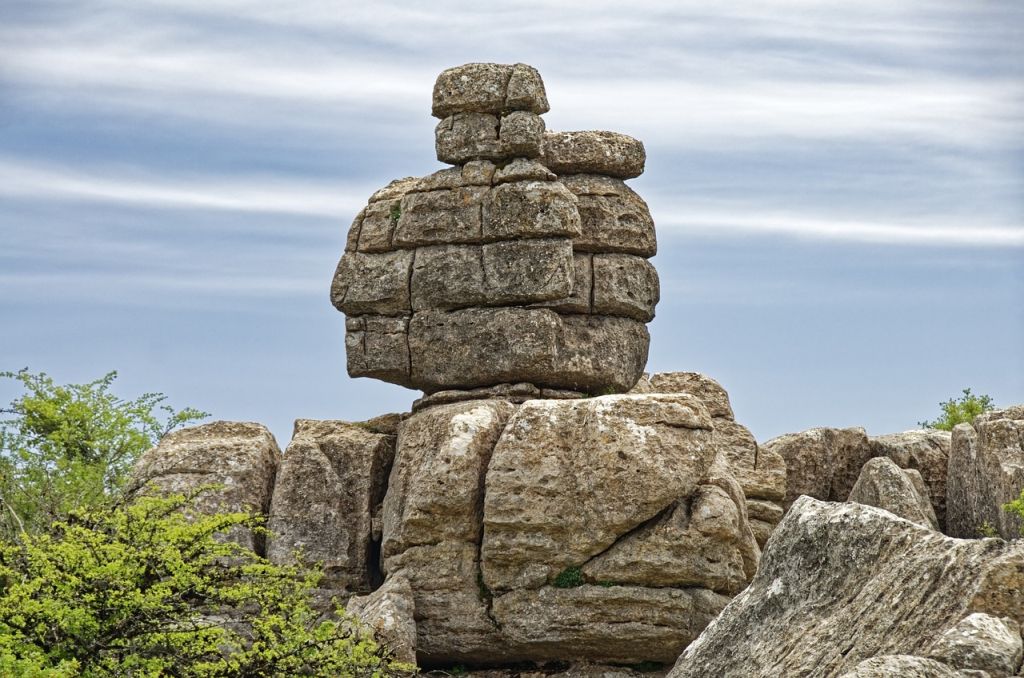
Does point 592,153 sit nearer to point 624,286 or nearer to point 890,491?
point 624,286

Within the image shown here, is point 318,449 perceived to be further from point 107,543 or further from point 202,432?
point 107,543

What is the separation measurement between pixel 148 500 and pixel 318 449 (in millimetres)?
7844

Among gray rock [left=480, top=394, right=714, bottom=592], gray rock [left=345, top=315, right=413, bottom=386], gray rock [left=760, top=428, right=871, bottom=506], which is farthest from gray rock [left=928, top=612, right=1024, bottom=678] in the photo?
gray rock [left=760, top=428, right=871, bottom=506]

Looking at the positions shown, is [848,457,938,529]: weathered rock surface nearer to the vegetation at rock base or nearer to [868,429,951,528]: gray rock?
[868,429,951,528]: gray rock

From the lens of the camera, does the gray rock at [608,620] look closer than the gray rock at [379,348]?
Yes

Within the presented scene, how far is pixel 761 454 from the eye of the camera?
35375 millimetres

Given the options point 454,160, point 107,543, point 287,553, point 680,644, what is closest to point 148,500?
point 107,543

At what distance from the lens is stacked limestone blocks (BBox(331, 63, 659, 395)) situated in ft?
106

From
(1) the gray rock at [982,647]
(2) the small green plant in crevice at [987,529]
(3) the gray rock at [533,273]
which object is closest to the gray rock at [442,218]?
(3) the gray rock at [533,273]

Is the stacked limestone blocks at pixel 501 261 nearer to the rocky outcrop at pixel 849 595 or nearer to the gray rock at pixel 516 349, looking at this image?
the gray rock at pixel 516 349

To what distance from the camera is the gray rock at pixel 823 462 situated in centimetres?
3744

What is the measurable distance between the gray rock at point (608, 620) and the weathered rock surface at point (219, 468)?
6.60m

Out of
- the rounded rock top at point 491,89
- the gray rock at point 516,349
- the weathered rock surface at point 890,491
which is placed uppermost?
the rounded rock top at point 491,89

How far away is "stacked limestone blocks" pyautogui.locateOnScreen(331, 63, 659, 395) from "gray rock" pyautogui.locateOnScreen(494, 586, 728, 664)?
6.12 m
